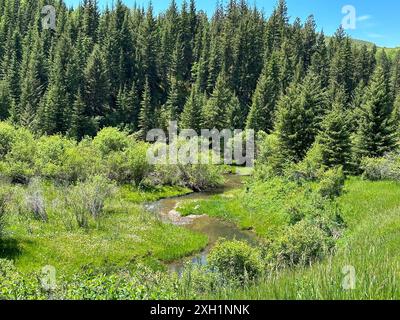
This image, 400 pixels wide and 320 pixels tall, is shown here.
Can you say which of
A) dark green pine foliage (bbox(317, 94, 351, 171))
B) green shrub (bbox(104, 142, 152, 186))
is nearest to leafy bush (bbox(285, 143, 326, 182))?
dark green pine foliage (bbox(317, 94, 351, 171))

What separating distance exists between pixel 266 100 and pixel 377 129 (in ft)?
175

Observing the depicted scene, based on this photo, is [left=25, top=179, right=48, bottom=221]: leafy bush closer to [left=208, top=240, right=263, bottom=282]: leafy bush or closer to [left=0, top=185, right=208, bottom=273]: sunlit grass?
[left=0, top=185, right=208, bottom=273]: sunlit grass

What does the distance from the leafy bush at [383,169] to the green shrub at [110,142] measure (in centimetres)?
2767

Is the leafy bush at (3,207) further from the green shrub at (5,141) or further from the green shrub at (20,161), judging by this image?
the green shrub at (5,141)

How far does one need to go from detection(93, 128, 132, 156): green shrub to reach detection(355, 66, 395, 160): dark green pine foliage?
27197mm

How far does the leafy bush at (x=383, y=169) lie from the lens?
34.6m

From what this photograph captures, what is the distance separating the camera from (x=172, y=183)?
5309 cm

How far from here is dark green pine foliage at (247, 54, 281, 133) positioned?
91.2 m

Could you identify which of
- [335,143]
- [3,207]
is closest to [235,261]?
[3,207]

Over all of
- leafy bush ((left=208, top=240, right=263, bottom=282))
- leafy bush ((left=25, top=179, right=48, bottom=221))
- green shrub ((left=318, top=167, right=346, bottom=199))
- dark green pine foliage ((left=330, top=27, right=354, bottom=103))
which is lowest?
leafy bush ((left=208, top=240, right=263, bottom=282))

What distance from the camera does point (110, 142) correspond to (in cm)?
5262

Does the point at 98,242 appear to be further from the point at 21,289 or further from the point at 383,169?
the point at 383,169

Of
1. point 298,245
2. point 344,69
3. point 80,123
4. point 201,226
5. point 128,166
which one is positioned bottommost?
point 201,226

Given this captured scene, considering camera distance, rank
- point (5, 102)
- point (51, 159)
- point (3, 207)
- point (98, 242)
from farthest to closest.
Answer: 1. point (5, 102)
2. point (51, 159)
3. point (98, 242)
4. point (3, 207)
